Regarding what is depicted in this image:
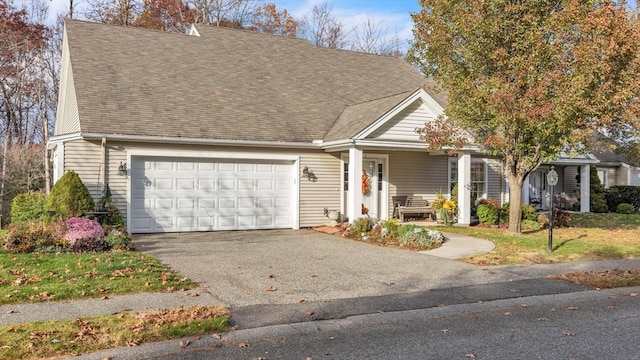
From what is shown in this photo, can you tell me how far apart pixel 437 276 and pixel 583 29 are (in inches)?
276

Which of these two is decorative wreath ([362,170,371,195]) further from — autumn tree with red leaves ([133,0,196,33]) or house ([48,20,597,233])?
autumn tree with red leaves ([133,0,196,33])

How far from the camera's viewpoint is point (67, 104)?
57.0ft

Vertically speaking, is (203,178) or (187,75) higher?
(187,75)

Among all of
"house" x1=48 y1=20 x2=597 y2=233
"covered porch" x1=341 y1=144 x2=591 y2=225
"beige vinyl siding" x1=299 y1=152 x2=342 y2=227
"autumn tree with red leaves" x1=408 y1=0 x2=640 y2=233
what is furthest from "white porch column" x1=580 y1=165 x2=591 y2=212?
"beige vinyl siding" x1=299 y1=152 x2=342 y2=227

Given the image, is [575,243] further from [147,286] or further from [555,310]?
[147,286]

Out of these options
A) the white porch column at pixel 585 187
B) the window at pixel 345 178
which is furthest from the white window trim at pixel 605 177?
the window at pixel 345 178

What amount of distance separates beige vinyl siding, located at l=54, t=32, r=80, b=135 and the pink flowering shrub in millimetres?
3629

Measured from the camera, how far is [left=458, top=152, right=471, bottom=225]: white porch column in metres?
16.9

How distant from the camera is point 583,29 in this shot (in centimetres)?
1174

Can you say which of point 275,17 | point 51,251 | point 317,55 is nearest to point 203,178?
point 51,251

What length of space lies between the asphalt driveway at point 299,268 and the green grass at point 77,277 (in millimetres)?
592

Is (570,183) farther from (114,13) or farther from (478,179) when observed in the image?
(114,13)

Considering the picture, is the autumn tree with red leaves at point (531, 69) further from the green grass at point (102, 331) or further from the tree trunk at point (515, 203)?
the green grass at point (102, 331)

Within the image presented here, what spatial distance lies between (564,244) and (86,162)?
12.5 meters
